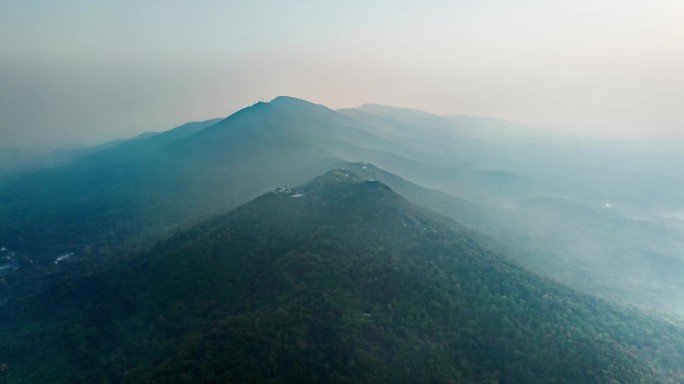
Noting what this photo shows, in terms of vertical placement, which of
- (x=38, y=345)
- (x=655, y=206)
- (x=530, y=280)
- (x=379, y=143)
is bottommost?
(x=655, y=206)

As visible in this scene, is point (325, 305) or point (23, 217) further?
point (23, 217)

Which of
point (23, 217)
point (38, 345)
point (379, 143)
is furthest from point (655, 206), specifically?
point (23, 217)

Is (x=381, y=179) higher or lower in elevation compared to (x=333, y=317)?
higher

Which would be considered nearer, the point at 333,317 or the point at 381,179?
the point at 333,317

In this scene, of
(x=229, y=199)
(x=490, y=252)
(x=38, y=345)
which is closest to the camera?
(x=38, y=345)

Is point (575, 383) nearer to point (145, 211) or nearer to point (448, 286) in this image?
point (448, 286)

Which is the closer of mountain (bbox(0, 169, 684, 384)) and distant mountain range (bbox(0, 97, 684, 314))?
mountain (bbox(0, 169, 684, 384))
